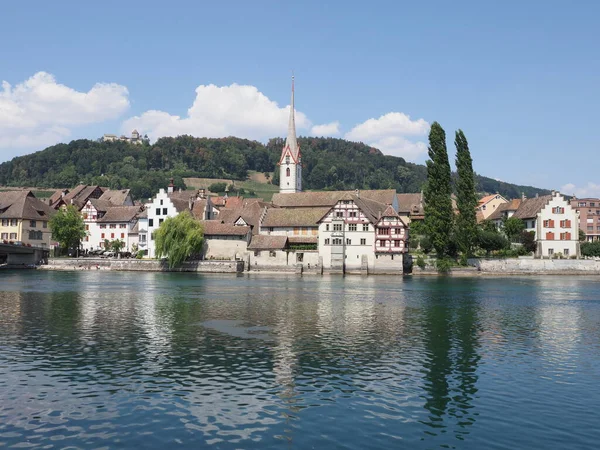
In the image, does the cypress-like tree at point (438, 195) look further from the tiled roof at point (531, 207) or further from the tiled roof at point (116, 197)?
the tiled roof at point (116, 197)

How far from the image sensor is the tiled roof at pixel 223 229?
104438 mm

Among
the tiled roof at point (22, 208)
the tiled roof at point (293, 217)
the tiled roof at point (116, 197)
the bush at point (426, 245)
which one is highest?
the tiled roof at point (116, 197)

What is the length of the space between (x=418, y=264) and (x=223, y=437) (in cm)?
8059

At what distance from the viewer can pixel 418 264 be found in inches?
3775

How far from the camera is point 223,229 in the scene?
4141 inches

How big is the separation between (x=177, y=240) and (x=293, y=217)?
851 inches

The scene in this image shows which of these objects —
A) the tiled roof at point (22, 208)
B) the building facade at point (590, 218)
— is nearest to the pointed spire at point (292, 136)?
the tiled roof at point (22, 208)

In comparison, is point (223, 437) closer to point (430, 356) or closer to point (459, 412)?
point (459, 412)

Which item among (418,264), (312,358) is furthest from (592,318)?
(418,264)

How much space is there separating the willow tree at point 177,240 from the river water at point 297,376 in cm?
4747

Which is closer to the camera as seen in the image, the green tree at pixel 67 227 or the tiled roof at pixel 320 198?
the green tree at pixel 67 227

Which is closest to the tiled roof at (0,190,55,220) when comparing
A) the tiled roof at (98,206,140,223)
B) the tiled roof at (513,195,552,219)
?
the tiled roof at (98,206,140,223)

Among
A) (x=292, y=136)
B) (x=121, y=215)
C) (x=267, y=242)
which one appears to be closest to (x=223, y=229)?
(x=267, y=242)

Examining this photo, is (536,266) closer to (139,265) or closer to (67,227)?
(139,265)
